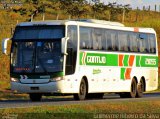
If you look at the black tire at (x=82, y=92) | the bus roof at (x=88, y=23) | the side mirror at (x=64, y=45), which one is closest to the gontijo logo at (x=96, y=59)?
the black tire at (x=82, y=92)

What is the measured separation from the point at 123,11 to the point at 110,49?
173 ft

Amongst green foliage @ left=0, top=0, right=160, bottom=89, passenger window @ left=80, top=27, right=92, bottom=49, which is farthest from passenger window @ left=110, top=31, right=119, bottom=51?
green foliage @ left=0, top=0, right=160, bottom=89

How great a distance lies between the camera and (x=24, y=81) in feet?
102

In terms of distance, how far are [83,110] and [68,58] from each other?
6.61m

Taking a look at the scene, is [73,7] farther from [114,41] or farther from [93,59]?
[93,59]

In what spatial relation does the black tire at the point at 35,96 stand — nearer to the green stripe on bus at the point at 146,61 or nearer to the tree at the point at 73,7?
the green stripe on bus at the point at 146,61

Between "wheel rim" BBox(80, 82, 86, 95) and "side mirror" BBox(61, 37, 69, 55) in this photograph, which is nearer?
"side mirror" BBox(61, 37, 69, 55)

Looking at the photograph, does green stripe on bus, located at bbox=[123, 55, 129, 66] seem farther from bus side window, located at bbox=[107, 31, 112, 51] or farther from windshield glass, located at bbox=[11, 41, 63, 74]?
windshield glass, located at bbox=[11, 41, 63, 74]

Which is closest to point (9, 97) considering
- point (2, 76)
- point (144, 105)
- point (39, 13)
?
point (144, 105)

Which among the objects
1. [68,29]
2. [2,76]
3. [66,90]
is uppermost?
[68,29]

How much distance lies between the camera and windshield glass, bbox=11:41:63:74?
30.8 m

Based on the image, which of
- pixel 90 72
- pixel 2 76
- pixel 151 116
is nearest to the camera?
pixel 151 116

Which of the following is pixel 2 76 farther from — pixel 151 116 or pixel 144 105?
pixel 151 116

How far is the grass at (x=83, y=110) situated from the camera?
2220 cm
